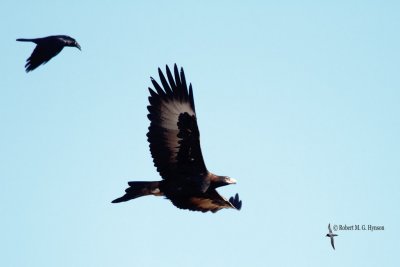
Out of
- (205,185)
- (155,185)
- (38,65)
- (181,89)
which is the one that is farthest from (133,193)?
(38,65)

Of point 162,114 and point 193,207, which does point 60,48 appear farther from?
point 193,207

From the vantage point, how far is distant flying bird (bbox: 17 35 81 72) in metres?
11.5

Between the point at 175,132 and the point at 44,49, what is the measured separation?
108 inches

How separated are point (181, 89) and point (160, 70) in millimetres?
463

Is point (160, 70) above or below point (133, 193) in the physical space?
above

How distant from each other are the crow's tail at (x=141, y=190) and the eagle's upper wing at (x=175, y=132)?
24 centimetres

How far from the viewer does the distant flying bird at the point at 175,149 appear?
10859 millimetres

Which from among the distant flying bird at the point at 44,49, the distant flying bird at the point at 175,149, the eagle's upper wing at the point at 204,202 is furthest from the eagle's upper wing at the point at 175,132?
the distant flying bird at the point at 44,49

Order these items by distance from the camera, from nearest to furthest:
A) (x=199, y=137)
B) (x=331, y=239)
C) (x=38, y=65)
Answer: (x=199, y=137) < (x=38, y=65) < (x=331, y=239)

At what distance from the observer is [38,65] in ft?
37.9

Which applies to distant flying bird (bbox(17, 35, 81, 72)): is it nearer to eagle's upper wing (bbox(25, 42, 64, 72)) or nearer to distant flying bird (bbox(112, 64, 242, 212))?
eagle's upper wing (bbox(25, 42, 64, 72))

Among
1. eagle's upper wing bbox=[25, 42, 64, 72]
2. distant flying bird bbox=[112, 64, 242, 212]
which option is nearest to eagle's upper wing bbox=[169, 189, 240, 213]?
distant flying bird bbox=[112, 64, 242, 212]

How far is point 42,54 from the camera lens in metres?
11.6

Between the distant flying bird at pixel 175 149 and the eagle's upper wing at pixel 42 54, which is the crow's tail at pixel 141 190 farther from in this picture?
the eagle's upper wing at pixel 42 54
